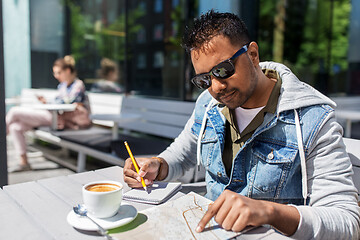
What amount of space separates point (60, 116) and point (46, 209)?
3948 millimetres

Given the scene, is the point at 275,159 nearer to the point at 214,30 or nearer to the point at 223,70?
the point at 223,70

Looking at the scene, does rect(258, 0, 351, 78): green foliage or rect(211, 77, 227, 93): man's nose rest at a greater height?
rect(258, 0, 351, 78): green foliage

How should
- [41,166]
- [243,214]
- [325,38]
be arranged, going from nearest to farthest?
[243,214]
[41,166]
[325,38]

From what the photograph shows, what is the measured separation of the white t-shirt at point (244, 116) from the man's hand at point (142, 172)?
1.41 ft

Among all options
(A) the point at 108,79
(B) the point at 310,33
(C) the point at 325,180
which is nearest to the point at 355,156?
(C) the point at 325,180

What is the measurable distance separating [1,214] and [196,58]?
947 millimetres

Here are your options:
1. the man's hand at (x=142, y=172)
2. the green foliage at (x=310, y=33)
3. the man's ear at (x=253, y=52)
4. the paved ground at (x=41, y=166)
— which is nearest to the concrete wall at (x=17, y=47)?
the paved ground at (x=41, y=166)

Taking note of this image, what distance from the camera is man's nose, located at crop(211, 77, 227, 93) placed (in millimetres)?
1349

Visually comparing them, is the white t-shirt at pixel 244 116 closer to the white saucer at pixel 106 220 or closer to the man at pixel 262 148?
the man at pixel 262 148

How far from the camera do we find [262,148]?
4.42 feet

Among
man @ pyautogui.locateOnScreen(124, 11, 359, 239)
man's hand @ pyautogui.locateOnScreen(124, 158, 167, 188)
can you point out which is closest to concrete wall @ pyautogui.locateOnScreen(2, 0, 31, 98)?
man's hand @ pyautogui.locateOnScreen(124, 158, 167, 188)

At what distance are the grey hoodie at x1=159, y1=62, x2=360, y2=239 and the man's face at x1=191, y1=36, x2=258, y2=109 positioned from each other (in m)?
0.15

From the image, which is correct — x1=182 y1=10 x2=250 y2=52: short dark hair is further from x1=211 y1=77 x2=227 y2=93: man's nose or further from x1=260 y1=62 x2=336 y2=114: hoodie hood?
x1=260 y1=62 x2=336 y2=114: hoodie hood

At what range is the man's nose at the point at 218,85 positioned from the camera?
1.35 m
